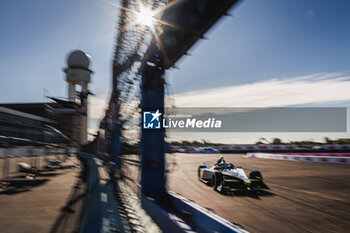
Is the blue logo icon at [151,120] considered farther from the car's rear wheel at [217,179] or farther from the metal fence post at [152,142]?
the car's rear wheel at [217,179]

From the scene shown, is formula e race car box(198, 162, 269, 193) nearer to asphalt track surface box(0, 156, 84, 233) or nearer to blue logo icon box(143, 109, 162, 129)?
blue logo icon box(143, 109, 162, 129)

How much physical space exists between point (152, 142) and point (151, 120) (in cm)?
40

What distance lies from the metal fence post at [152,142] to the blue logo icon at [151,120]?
37mm

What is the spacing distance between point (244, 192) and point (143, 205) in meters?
3.97

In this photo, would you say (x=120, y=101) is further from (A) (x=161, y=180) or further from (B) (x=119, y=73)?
(A) (x=161, y=180)

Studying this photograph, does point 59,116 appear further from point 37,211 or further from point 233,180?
point 233,180

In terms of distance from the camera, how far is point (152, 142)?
3.72 m

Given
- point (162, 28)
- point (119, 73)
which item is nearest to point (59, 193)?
point (119, 73)

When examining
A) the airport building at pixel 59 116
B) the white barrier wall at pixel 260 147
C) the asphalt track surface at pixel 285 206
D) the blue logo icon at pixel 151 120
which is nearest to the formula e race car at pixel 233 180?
the asphalt track surface at pixel 285 206

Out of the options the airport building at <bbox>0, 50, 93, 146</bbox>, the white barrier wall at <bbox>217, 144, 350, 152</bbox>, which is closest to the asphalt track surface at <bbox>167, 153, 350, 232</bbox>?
the airport building at <bbox>0, 50, 93, 146</bbox>

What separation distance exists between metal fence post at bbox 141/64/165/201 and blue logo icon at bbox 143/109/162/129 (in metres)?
0.04

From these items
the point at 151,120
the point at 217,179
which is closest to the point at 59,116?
the point at 217,179

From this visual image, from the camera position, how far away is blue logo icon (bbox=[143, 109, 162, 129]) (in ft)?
12.2

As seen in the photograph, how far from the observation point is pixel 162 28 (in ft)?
9.00
